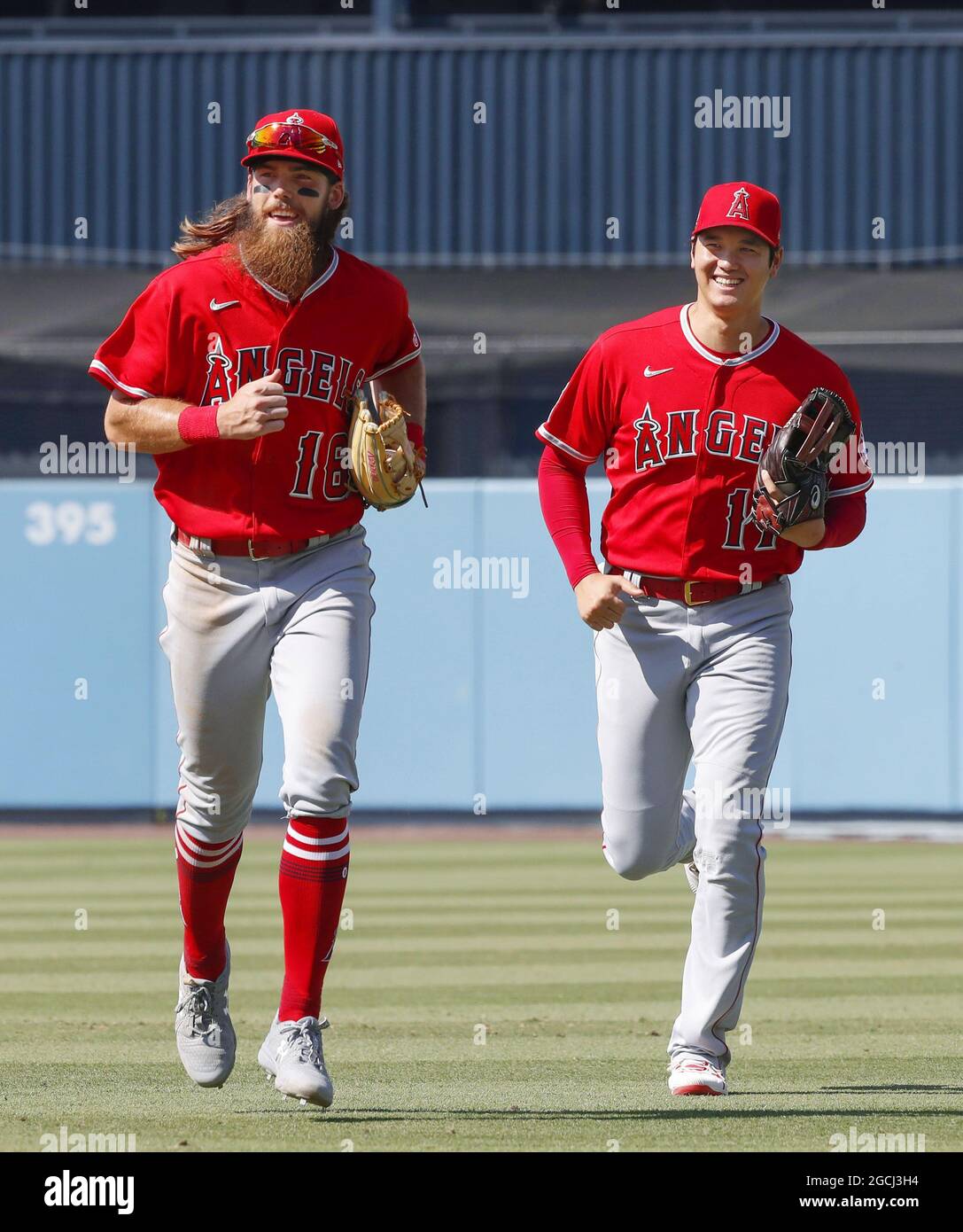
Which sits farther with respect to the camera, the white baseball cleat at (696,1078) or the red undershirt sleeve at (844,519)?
the red undershirt sleeve at (844,519)

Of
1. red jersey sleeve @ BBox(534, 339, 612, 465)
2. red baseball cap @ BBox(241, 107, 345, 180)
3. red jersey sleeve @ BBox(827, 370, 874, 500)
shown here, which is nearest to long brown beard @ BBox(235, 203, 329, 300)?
red baseball cap @ BBox(241, 107, 345, 180)

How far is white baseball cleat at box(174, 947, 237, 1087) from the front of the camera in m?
5.24

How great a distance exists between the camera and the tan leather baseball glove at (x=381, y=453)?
5.07 meters

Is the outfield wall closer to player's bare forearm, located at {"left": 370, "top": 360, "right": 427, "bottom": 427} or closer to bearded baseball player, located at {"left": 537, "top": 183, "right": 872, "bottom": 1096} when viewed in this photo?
bearded baseball player, located at {"left": 537, "top": 183, "right": 872, "bottom": 1096}

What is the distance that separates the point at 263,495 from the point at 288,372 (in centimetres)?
30

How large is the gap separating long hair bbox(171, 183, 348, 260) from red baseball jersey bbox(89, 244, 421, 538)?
0.12 metres

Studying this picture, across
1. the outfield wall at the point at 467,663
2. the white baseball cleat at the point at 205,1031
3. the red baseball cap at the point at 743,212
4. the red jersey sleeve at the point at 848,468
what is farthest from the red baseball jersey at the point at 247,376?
the outfield wall at the point at 467,663

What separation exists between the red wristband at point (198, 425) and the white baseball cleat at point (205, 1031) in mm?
1311

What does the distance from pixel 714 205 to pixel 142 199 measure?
15538 mm

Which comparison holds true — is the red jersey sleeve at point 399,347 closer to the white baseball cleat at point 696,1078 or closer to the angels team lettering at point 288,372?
the angels team lettering at point 288,372

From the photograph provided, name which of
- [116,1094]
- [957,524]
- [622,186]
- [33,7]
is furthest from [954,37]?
[116,1094]

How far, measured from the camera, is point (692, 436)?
215 inches

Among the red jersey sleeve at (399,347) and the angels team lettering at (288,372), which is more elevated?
the red jersey sleeve at (399,347)

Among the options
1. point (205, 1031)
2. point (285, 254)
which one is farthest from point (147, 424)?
point (205, 1031)
